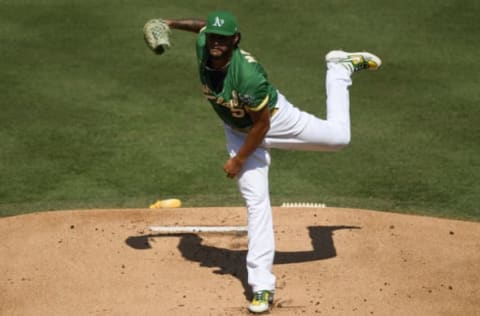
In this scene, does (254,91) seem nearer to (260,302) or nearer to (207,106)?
(260,302)

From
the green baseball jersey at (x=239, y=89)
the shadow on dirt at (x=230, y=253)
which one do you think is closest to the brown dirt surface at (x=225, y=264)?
the shadow on dirt at (x=230, y=253)

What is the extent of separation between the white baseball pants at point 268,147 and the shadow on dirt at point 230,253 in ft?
2.46

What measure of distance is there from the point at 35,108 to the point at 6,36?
260 cm

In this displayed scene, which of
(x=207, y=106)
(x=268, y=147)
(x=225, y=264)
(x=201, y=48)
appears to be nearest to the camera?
(x=201, y=48)

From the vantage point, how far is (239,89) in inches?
333

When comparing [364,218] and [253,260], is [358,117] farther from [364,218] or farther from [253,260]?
[253,260]

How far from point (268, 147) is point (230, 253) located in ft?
4.64

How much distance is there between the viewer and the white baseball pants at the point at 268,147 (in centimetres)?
883

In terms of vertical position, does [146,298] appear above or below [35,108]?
below

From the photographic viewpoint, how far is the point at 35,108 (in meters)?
13.8

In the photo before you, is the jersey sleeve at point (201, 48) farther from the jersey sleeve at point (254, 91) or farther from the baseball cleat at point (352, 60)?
the baseball cleat at point (352, 60)

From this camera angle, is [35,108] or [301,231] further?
[35,108]

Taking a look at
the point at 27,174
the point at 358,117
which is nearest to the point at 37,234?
the point at 27,174

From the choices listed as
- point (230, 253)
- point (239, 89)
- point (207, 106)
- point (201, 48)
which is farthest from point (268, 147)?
point (207, 106)
